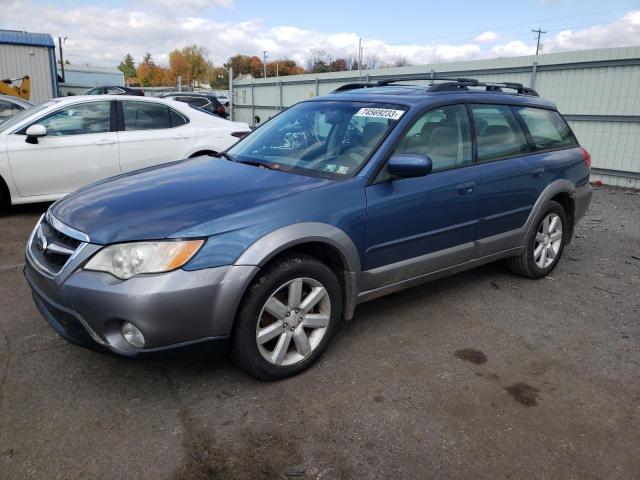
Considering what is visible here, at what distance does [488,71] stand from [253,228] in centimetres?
1069

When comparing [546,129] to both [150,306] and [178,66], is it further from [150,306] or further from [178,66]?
[178,66]

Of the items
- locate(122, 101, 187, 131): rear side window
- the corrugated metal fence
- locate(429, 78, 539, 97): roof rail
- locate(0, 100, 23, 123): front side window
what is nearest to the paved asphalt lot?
locate(429, 78, 539, 97): roof rail

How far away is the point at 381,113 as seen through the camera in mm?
3600

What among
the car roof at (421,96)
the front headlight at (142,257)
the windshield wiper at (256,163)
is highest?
the car roof at (421,96)

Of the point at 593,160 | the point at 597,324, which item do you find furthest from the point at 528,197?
the point at 593,160

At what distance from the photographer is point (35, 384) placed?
289 centimetres

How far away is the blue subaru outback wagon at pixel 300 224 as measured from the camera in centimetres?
255

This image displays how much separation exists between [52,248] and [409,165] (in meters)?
2.08

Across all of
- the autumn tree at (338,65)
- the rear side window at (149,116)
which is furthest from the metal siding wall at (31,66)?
the autumn tree at (338,65)

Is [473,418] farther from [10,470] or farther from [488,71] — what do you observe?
[488,71]

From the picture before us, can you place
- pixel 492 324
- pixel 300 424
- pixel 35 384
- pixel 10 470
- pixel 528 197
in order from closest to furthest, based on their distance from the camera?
pixel 10 470
pixel 300 424
pixel 35 384
pixel 492 324
pixel 528 197

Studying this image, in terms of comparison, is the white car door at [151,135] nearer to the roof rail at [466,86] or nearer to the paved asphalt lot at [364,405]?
the paved asphalt lot at [364,405]

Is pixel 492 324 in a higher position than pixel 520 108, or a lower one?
lower

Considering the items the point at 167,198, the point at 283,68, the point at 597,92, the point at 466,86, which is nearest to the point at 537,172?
the point at 466,86
